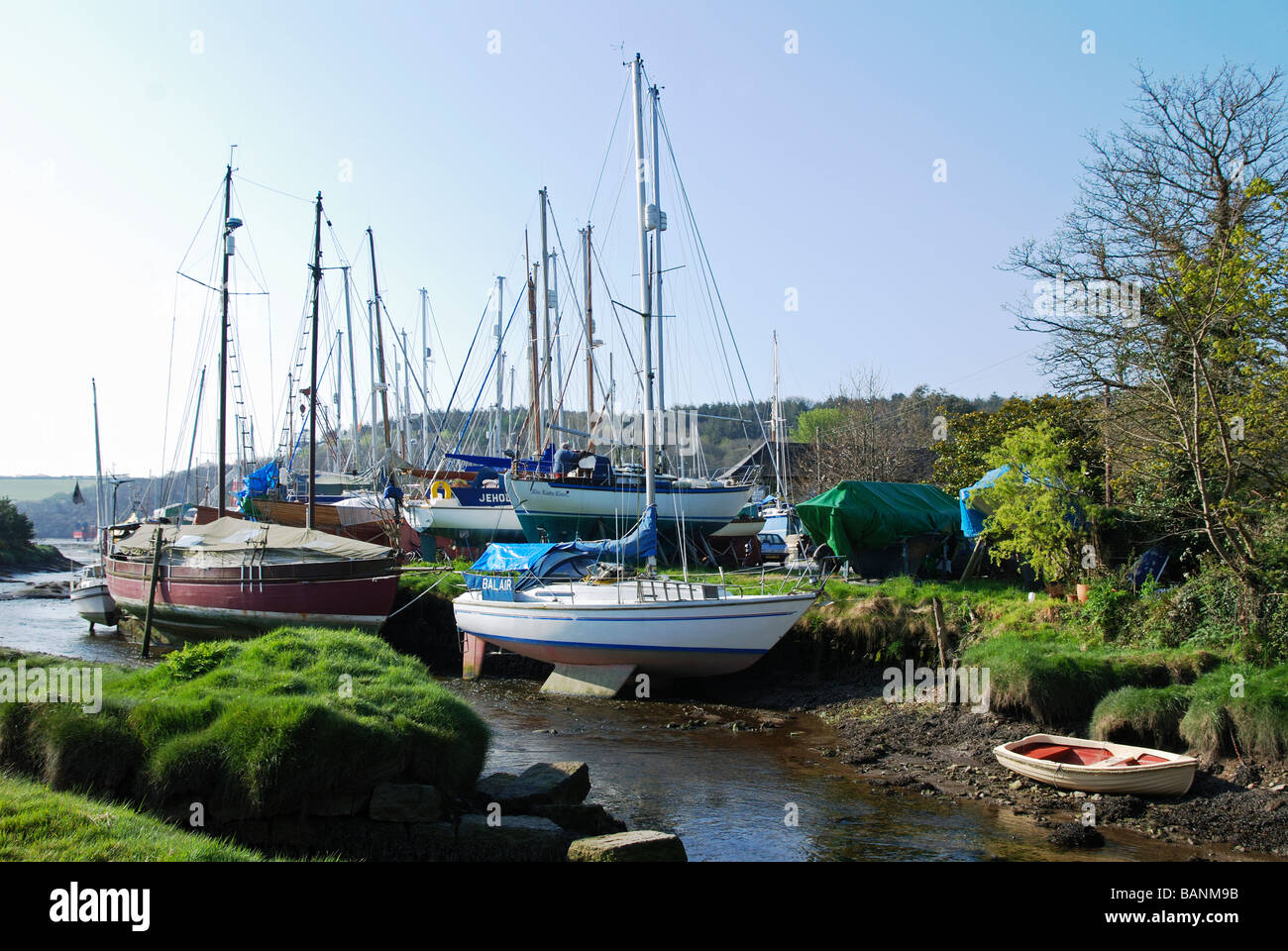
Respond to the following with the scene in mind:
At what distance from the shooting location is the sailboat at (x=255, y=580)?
25859mm

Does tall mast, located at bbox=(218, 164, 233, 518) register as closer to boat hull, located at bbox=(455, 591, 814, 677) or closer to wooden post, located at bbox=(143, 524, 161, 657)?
wooden post, located at bbox=(143, 524, 161, 657)

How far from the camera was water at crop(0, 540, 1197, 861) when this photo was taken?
33.4ft

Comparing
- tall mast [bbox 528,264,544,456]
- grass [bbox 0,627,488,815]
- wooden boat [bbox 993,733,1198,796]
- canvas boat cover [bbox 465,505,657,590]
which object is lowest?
wooden boat [bbox 993,733,1198,796]

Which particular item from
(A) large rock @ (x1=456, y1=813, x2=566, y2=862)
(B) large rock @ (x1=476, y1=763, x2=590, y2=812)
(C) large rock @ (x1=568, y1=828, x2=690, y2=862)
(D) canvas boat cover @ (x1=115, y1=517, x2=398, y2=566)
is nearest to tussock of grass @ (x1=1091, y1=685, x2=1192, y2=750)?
(C) large rock @ (x1=568, y1=828, x2=690, y2=862)

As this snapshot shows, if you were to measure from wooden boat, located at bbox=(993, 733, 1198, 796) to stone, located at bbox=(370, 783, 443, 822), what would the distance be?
7911 millimetres

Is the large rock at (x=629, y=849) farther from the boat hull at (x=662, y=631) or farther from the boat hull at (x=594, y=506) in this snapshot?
the boat hull at (x=594, y=506)

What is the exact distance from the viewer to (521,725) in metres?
17.3

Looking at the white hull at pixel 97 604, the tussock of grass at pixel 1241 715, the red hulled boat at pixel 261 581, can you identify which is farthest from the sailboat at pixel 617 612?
the white hull at pixel 97 604

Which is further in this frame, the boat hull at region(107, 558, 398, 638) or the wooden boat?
the boat hull at region(107, 558, 398, 638)
